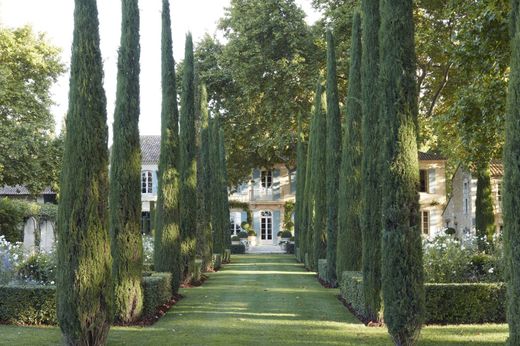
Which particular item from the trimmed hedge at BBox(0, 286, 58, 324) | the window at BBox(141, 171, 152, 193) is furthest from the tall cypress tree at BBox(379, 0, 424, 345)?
the window at BBox(141, 171, 152, 193)

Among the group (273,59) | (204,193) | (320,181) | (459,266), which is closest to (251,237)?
(273,59)

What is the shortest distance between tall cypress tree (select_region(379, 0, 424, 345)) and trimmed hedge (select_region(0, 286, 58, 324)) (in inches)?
233

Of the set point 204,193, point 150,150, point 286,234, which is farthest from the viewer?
point 150,150

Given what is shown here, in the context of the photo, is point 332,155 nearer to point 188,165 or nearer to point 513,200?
point 188,165

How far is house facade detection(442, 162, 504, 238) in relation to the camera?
1414 inches

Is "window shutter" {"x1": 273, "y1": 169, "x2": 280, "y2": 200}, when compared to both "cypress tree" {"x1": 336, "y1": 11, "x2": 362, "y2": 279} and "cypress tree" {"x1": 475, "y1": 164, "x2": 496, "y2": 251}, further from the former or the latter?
"cypress tree" {"x1": 336, "y1": 11, "x2": 362, "y2": 279}

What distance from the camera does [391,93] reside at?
8797 mm

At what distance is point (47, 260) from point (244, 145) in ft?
80.9

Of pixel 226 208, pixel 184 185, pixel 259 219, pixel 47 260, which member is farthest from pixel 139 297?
pixel 259 219

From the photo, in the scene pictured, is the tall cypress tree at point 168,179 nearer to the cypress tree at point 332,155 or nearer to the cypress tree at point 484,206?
the cypress tree at point 332,155

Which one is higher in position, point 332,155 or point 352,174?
point 332,155

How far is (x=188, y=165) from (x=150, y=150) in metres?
38.0

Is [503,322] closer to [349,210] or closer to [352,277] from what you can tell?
[352,277]

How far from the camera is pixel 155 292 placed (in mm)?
12625
